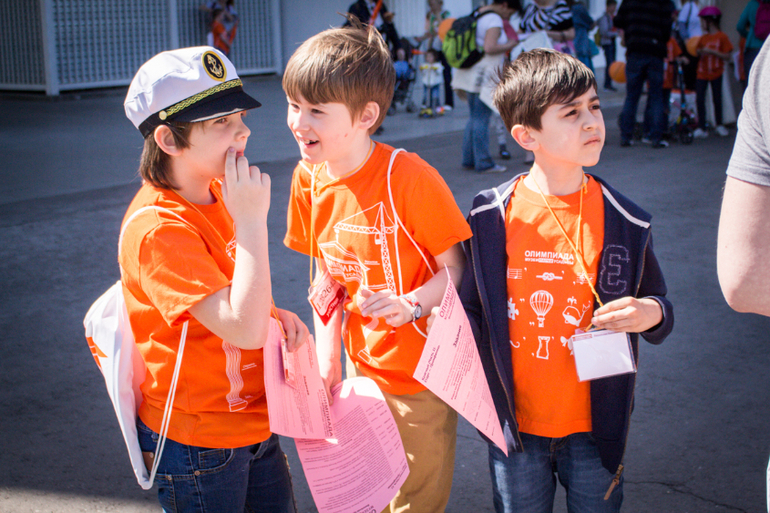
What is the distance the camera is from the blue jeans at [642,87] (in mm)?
8938

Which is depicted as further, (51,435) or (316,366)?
→ (51,435)

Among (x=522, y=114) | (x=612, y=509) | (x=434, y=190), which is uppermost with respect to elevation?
(x=522, y=114)

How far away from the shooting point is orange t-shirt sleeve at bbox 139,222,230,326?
62.4 inches

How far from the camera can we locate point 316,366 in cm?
191

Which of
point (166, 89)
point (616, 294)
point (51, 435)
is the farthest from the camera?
point (51, 435)

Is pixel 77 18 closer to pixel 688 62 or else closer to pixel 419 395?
pixel 688 62

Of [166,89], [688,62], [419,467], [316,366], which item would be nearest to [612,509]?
[419,467]

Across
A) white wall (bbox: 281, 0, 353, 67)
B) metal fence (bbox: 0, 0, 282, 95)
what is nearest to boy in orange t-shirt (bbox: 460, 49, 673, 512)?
metal fence (bbox: 0, 0, 282, 95)

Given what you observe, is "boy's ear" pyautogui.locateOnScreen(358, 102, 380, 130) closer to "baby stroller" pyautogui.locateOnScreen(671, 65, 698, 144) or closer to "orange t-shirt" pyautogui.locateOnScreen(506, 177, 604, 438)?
"orange t-shirt" pyautogui.locateOnScreen(506, 177, 604, 438)

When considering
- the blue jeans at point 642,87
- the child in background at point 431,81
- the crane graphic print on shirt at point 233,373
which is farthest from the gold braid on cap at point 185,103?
the child in background at point 431,81

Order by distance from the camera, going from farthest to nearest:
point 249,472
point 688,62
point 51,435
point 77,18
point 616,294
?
1. point 77,18
2. point 688,62
3. point 51,435
4. point 249,472
5. point 616,294

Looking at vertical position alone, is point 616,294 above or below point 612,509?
above

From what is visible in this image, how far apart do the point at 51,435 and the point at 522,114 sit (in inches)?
102

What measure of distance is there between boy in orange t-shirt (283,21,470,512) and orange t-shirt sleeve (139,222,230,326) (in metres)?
0.40
